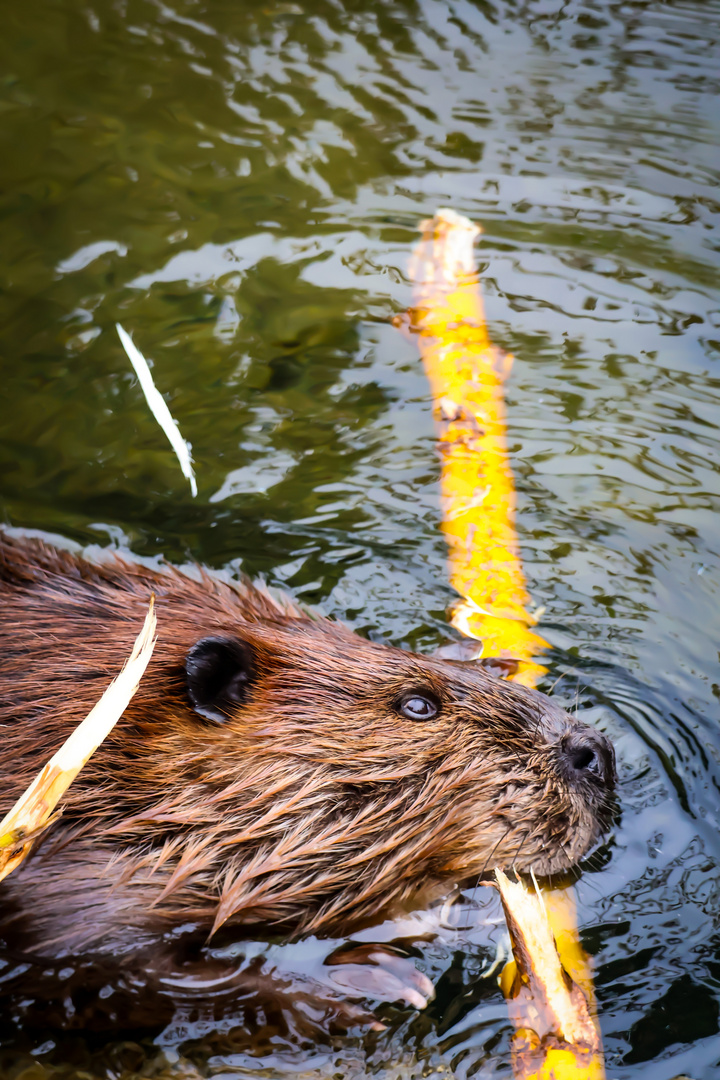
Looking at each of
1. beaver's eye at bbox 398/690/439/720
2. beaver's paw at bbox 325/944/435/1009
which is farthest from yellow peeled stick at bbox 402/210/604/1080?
beaver's eye at bbox 398/690/439/720

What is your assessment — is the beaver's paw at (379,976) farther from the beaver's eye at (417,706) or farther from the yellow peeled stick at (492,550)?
the beaver's eye at (417,706)

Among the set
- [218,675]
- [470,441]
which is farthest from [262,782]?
[470,441]

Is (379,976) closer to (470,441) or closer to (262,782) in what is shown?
(262,782)

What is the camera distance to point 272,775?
235 centimetres

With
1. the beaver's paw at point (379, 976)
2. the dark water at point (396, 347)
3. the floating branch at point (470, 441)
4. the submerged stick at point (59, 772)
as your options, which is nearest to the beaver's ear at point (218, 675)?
the submerged stick at point (59, 772)

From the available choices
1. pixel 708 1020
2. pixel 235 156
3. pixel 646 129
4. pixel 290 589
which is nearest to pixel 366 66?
pixel 235 156

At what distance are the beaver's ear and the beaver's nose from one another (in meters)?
0.80

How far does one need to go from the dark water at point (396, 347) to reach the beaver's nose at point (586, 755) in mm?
219

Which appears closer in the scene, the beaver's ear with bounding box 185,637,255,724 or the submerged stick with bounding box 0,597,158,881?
the submerged stick with bounding box 0,597,158,881

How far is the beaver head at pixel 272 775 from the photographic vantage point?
90.4 inches

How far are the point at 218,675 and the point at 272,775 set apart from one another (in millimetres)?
268

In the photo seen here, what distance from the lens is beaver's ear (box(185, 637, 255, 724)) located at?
2369 millimetres

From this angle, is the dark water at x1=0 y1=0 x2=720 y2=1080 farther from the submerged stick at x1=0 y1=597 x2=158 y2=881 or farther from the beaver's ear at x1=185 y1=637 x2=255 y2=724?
the beaver's ear at x1=185 y1=637 x2=255 y2=724

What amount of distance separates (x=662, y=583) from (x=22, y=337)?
2.70 m
